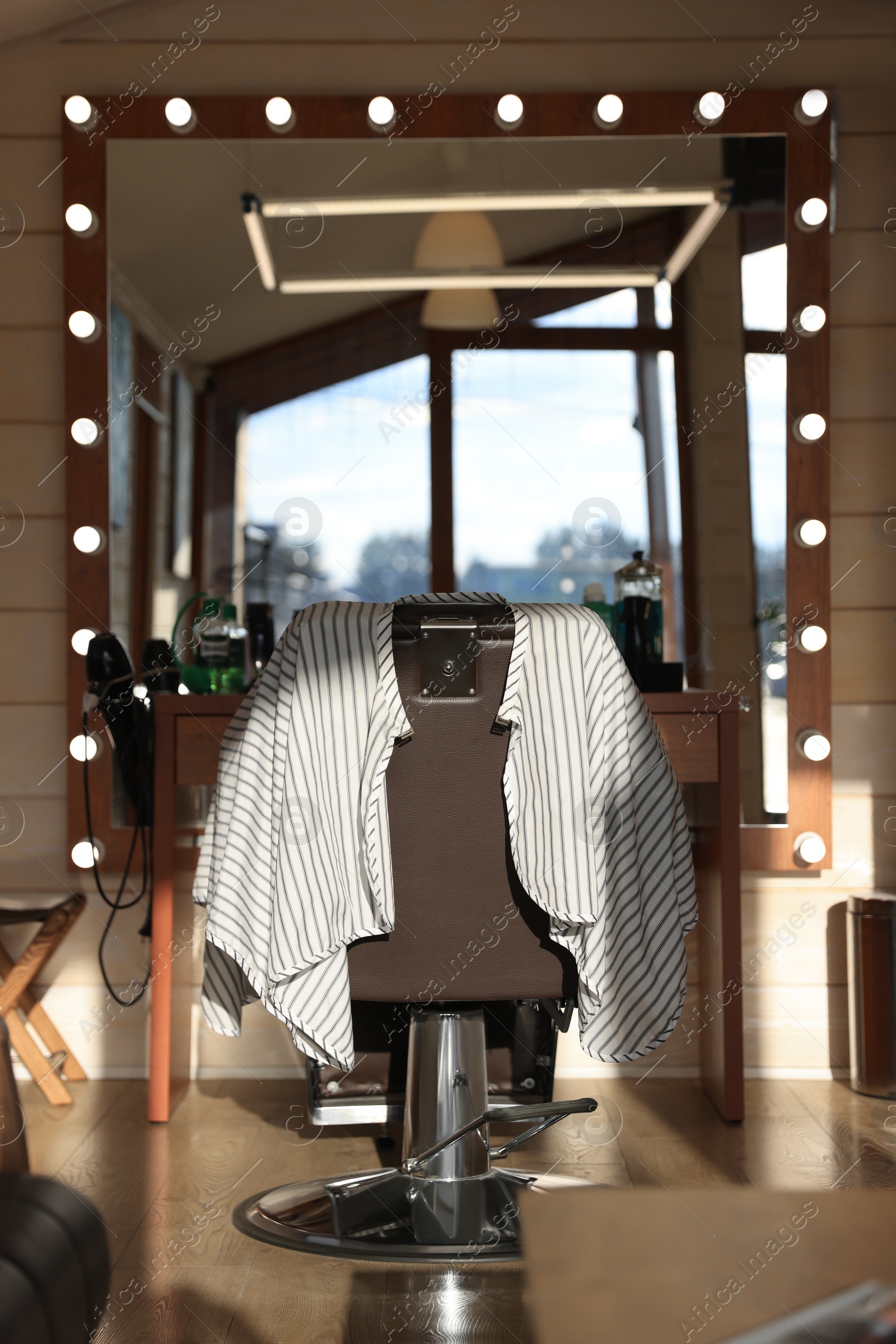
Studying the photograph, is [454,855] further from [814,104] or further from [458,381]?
[814,104]

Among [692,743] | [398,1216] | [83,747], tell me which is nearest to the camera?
[398,1216]

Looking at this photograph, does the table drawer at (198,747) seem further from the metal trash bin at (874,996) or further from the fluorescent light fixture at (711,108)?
the fluorescent light fixture at (711,108)

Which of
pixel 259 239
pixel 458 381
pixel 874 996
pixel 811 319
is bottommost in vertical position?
pixel 874 996

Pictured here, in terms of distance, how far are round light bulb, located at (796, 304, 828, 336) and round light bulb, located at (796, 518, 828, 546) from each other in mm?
447

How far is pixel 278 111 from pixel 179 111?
23 cm

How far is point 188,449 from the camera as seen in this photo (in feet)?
8.59

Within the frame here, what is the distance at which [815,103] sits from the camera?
8.37 feet

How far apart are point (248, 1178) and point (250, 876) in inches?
27.5

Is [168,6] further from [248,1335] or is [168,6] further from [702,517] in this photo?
[248,1335]

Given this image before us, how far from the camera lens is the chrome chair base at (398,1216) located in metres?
1.66

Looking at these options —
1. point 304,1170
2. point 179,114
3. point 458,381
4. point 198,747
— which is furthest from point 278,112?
point 304,1170

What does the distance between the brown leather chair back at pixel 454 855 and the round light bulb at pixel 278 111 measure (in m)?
1.62

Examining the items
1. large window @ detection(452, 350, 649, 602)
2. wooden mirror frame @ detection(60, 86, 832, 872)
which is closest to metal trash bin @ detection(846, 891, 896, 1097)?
wooden mirror frame @ detection(60, 86, 832, 872)

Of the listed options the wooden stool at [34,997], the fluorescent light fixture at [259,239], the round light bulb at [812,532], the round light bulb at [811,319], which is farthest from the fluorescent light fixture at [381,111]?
the wooden stool at [34,997]
